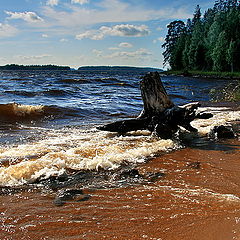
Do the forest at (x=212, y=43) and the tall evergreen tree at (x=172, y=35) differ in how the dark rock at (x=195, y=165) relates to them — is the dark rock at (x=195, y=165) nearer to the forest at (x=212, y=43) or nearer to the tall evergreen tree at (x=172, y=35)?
the forest at (x=212, y=43)

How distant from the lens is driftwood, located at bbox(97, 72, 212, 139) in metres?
6.72

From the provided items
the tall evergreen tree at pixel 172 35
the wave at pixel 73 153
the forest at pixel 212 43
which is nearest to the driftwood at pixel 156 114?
the wave at pixel 73 153

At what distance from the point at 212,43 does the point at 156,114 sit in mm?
55296

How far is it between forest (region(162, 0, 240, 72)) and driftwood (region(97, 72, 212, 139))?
1809 inches

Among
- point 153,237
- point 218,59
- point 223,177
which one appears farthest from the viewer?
point 218,59

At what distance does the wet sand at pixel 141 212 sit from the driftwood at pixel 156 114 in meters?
3.02

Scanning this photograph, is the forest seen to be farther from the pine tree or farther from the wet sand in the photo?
the wet sand

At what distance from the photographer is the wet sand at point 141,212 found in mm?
2371

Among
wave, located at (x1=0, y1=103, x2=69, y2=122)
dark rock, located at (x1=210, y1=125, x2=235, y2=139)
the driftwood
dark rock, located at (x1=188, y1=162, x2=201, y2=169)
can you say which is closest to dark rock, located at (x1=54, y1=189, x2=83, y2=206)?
dark rock, located at (x1=188, y1=162, x2=201, y2=169)

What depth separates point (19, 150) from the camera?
5395 mm

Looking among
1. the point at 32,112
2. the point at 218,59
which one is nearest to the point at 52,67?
the point at 218,59

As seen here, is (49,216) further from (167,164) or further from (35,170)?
(167,164)

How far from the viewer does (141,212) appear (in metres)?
2.75

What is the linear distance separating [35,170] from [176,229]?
245 cm
